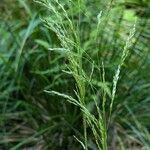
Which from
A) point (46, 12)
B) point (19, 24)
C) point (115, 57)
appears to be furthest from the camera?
point (19, 24)

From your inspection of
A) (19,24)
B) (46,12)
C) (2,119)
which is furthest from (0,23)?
(2,119)

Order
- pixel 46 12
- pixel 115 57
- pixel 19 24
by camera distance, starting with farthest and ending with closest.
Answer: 1. pixel 19 24
2. pixel 46 12
3. pixel 115 57

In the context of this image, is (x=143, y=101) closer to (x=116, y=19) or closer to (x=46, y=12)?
(x=116, y=19)

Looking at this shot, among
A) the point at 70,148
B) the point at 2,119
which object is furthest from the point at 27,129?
the point at 70,148

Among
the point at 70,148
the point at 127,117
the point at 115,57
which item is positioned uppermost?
the point at 115,57

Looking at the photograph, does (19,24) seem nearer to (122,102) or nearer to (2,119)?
(2,119)

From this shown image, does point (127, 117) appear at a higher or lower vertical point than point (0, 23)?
lower

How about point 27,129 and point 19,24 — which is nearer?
point 27,129
